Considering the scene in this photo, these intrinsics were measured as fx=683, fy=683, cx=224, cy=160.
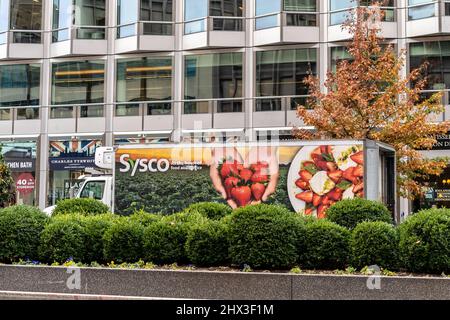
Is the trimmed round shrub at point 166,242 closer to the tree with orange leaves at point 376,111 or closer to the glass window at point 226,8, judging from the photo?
the tree with orange leaves at point 376,111

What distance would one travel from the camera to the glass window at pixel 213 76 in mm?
32531

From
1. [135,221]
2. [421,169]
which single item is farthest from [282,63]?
[135,221]

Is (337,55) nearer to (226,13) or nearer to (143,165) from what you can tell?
(226,13)

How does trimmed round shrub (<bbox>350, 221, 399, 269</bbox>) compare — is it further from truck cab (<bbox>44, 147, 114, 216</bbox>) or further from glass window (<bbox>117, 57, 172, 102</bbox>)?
glass window (<bbox>117, 57, 172, 102</bbox>)

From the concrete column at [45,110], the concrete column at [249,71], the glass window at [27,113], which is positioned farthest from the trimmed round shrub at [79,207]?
the glass window at [27,113]

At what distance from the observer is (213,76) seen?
108 ft

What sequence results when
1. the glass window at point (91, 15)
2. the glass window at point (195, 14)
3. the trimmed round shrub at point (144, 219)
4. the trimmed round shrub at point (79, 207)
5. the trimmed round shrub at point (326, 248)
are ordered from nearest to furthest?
the trimmed round shrub at point (326, 248) < the trimmed round shrub at point (144, 219) < the trimmed round shrub at point (79, 207) < the glass window at point (195, 14) < the glass window at point (91, 15)

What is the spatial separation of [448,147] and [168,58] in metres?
13.7

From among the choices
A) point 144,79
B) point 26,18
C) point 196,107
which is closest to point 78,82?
point 144,79

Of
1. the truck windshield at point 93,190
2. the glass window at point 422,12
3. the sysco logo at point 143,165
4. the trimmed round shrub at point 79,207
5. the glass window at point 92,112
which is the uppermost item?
the glass window at point 422,12

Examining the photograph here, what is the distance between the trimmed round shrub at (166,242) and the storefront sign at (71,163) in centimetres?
2467

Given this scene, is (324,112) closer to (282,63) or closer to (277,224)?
(282,63)

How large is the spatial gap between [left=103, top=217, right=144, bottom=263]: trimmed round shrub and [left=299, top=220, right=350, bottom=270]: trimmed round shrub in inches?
92.3

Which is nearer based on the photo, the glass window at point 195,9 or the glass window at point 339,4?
the glass window at point 339,4
